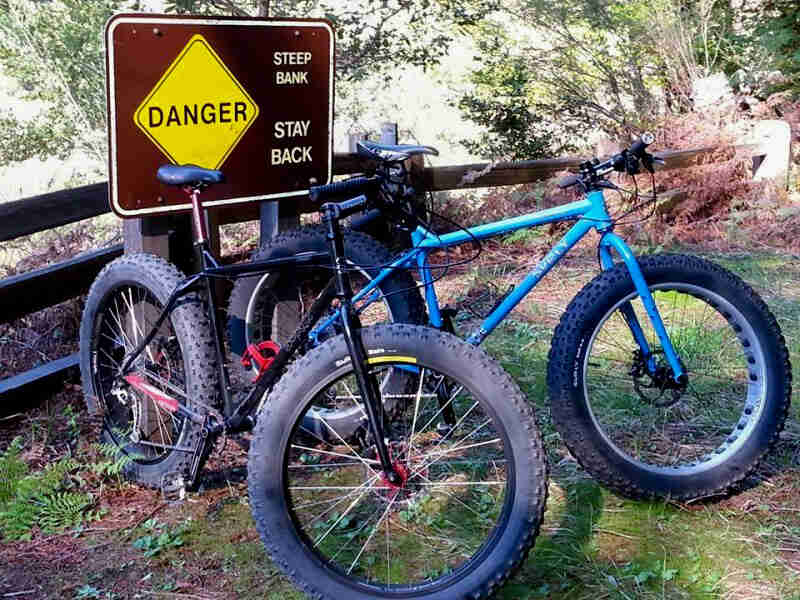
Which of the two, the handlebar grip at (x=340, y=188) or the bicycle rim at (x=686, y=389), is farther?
the bicycle rim at (x=686, y=389)

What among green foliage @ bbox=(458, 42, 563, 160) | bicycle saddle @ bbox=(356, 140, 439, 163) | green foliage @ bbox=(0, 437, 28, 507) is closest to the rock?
green foliage @ bbox=(458, 42, 563, 160)

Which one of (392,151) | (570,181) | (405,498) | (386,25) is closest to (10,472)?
(405,498)

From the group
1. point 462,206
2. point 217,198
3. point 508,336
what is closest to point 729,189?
point 462,206

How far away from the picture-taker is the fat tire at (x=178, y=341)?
3.39 meters

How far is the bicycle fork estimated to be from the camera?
10.6 feet

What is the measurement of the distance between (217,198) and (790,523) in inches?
106

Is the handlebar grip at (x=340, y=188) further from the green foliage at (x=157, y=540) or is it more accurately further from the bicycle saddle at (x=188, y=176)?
the green foliage at (x=157, y=540)

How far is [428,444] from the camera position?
3916 mm

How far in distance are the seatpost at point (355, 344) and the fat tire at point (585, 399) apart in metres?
0.78

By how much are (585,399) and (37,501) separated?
225 centimetres

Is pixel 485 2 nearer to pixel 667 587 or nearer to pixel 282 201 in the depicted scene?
pixel 282 201

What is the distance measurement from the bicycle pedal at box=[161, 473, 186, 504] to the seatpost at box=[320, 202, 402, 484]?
1082mm

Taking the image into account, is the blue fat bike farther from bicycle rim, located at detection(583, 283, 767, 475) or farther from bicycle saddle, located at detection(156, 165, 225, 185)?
bicycle saddle, located at detection(156, 165, 225, 185)

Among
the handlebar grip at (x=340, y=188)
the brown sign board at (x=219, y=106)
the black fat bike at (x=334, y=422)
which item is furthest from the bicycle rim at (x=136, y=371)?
the handlebar grip at (x=340, y=188)
